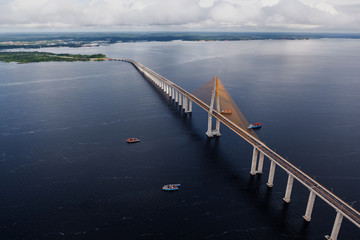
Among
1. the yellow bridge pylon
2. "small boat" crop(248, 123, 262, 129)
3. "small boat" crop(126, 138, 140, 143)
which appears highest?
the yellow bridge pylon

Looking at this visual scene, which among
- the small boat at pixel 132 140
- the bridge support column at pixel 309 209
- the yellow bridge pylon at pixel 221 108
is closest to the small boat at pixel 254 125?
the yellow bridge pylon at pixel 221 108

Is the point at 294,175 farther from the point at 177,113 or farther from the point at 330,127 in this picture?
the point at 177,113

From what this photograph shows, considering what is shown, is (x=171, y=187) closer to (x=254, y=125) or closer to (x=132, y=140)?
(x=132, y=140)

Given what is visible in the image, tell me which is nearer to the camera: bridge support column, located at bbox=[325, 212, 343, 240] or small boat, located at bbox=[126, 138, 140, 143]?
bridge support column, located at bbox=[325, 212, 343, 240]

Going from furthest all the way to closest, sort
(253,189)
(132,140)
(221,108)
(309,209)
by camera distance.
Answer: (221,108) → (132,140) → (253,189) → (309,209)

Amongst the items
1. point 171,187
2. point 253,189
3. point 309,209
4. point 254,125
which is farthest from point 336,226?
point 254,125

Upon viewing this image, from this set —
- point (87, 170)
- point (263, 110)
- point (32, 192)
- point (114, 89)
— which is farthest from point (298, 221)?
point (114, 89)

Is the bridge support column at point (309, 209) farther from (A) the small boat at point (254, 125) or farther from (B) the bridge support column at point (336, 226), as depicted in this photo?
(A) the small boat at point (254, 125)

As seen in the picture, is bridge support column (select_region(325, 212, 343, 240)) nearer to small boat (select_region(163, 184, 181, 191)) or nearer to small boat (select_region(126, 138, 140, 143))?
small boat (select_region(163, 184, 181, 191))

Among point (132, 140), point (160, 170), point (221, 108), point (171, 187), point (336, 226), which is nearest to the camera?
point (336, 226)

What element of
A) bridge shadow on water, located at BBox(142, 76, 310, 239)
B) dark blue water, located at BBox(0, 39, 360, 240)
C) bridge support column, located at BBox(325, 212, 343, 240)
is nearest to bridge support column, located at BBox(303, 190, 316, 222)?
bridge shadow on water, located at BBox(142, 76, 310, 239)
